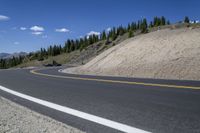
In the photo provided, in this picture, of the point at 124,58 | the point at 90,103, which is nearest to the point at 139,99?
the point at 90,103

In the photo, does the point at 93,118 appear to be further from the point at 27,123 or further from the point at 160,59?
the point at 160,59

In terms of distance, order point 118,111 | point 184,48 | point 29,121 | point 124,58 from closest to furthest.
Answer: point 29,121 → point 118,111 → point 184,48 → point 124,58

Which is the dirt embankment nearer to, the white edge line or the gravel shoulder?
the white edge line

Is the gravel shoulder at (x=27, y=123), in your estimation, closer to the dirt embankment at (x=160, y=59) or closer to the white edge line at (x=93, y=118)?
the white edge line at (x=93, y=118)

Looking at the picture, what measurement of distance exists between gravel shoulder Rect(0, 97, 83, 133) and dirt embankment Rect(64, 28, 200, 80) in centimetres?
969

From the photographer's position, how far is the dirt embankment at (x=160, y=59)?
1517cm

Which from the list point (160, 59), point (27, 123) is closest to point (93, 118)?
point (27, 123)

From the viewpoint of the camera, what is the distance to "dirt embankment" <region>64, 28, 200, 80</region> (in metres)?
15.2

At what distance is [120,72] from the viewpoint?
1914 cm

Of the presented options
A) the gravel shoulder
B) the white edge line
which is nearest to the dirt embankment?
→ the white edge line

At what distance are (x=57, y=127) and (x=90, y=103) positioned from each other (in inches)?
95.2

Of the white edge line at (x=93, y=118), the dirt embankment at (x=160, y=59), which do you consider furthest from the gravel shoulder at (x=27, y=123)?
the dirt embankment at (x=160, y=59)

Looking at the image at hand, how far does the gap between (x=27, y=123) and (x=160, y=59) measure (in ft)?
45.5

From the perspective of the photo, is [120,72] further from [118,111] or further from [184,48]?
[118,111]
